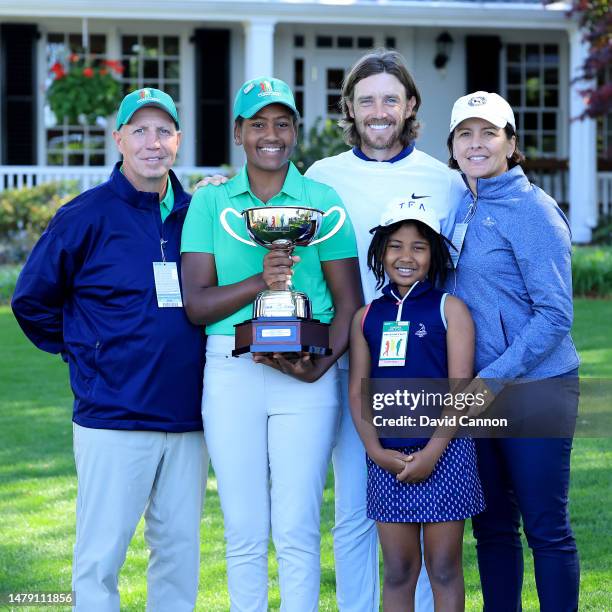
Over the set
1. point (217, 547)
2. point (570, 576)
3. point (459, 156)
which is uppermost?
point (459, 156)

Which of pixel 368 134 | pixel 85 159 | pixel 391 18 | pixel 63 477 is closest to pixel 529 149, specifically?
pixel 391 18

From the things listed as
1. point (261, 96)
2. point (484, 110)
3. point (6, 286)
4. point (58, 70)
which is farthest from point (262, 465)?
point (58, 70)

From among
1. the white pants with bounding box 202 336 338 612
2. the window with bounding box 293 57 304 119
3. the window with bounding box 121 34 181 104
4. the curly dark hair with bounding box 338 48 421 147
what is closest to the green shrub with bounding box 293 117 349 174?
the window with bounding box 293 57 304 119

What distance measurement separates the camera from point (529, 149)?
2003 centimetres

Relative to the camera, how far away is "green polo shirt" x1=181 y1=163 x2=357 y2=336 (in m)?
4.18

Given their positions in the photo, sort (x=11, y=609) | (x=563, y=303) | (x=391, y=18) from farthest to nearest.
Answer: (x=391, y=18) < (x=11, y=609) < (x=563, y=303)

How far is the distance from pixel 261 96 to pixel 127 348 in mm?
1003

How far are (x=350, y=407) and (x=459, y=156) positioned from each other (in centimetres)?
98

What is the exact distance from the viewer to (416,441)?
4.06m

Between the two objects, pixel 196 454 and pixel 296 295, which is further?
pixel 196 454

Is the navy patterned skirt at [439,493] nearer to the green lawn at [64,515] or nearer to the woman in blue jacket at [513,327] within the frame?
the woman in blue jacket at [513,327]

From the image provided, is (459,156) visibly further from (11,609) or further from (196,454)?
(11,609)

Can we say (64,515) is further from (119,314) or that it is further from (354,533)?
(119,314)

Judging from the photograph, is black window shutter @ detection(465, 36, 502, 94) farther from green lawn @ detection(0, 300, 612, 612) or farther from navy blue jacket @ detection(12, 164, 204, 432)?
navy blue jacket @ detection(12, 164, 204, 432)
